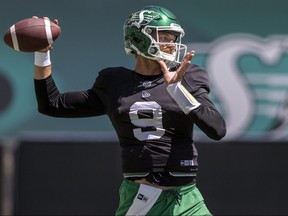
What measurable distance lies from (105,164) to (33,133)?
749 millimetres

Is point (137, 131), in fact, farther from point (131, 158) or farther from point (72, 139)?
point (72, 139)

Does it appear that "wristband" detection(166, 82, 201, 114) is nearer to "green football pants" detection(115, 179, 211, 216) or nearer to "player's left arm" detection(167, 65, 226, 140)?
"player's left arm" detection(167, 65, 226, 140)

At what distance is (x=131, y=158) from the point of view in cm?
358

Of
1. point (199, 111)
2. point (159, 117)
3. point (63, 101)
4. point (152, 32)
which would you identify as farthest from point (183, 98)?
point (63, 101)

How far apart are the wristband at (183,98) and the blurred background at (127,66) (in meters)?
2.63

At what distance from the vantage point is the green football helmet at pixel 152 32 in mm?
3637

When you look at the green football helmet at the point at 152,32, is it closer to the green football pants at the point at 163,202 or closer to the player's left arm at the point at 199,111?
the player's left arm at the point at 199,111

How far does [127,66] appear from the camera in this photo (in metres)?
6.66

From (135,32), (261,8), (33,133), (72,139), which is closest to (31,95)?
(33,133)

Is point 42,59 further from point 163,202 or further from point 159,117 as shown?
point 163,202

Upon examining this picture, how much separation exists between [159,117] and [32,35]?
70 cm

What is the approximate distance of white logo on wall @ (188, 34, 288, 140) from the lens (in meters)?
6.58

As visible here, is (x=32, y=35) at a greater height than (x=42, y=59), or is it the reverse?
(x=32, y=35)

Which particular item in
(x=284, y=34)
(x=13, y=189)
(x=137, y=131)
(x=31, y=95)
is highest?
(x=137, y=131)
